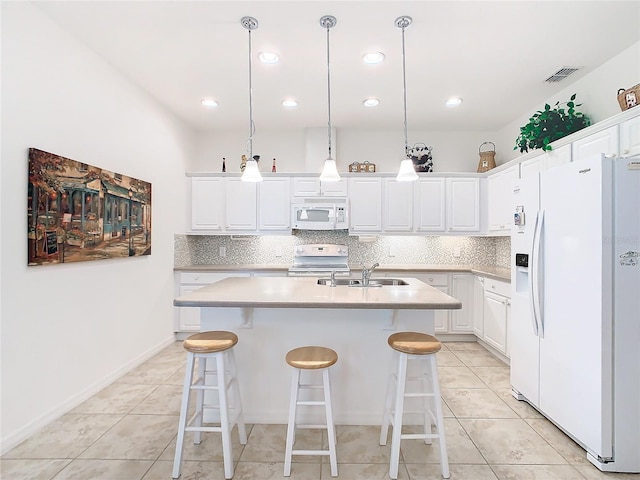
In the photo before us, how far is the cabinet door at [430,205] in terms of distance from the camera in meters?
4.46

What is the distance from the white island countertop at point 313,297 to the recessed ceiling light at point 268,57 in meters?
1.84

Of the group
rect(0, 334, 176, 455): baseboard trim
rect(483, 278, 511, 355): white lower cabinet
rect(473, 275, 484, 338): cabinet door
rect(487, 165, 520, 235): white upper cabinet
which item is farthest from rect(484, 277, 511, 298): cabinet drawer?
rect(0, 334, 176, 455): baseboard trim

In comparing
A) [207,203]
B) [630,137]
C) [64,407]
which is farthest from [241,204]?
[630,137]

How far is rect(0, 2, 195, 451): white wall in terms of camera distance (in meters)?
2.07

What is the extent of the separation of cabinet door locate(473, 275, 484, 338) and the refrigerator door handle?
63.7 inches

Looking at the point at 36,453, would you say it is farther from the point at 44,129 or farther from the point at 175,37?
the point at 175,37

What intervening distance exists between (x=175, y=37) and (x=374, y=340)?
2.64 metres

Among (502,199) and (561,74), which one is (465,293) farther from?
(561,74)

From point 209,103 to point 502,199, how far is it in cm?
355

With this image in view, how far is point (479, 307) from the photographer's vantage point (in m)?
4.04

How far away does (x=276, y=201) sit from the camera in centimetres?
451

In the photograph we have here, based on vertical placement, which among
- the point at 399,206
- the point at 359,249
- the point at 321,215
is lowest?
the point at 359,249

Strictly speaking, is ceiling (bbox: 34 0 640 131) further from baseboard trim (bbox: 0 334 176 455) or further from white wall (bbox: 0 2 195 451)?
baseboard trim (bbox: 0 334 176 455)

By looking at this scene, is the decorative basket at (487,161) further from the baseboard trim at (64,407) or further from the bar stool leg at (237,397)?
the baseboard trim at (64,407)
